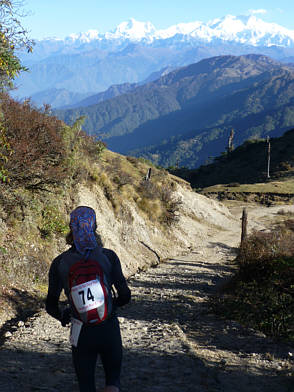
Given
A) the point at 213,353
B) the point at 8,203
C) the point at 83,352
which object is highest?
the point at 8,203

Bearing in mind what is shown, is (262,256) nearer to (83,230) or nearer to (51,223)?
(51,223)

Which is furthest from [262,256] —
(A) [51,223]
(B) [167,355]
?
(A) [51,223]

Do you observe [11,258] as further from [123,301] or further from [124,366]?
[123,301]

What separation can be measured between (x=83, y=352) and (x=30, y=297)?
6.53 metres

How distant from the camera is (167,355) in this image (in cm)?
663

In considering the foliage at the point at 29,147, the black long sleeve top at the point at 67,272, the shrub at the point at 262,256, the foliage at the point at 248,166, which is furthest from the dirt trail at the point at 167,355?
the foliage at the point at 248,166

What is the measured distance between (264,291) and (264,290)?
0.09m

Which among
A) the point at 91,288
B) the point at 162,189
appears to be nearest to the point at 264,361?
the point at 91,288

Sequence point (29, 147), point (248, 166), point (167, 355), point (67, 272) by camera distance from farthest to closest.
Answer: point (248, 166) < point (29, 147) < point (167, 355) < point (67, 272)

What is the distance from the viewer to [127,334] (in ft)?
25.6

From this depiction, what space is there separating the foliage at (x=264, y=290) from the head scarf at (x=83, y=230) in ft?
16.7

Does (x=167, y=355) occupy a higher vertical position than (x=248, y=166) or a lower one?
lower

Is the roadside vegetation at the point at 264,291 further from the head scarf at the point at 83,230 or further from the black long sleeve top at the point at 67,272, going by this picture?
the head scarf at the point at 83,230

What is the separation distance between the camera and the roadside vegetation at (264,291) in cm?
796
